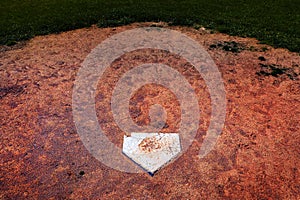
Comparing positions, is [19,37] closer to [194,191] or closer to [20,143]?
[20,143]

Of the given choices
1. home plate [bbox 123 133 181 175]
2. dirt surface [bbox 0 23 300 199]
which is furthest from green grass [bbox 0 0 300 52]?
home plate [bbox 123 133 181 175]

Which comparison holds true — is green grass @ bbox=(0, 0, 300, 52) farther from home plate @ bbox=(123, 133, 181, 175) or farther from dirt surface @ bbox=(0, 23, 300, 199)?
home plate @ bbox=(123, 133, 181, 175)

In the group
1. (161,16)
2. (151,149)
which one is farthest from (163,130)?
(161,16)

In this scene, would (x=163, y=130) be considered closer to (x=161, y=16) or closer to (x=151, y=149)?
(x=151, y=149)

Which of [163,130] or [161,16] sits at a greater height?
[161,16]

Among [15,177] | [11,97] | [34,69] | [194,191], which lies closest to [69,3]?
[34,69]

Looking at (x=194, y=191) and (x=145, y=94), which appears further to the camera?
(x=145, y=94)

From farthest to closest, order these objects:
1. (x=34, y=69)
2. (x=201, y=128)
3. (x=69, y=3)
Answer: (x=69, y=3) → (x=34, y=69) → (x=201, y=128)
